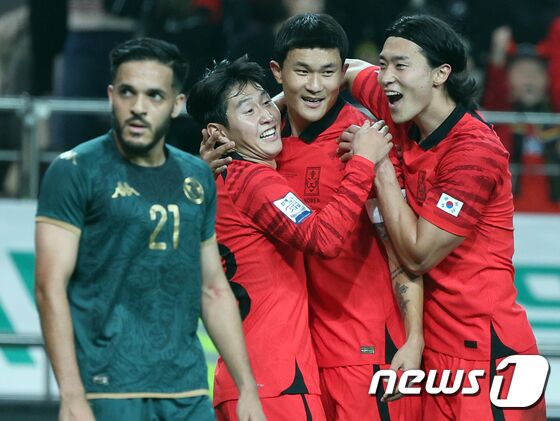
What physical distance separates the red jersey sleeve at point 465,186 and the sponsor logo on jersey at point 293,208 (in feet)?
1.50

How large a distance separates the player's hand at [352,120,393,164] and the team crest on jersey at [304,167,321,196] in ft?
0.74

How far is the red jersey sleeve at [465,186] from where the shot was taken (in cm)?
463

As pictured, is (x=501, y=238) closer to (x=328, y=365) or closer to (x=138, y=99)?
(x=328, y=365)

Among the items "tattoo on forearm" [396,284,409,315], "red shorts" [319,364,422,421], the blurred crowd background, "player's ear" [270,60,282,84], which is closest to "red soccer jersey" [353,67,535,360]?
"tattoo on forearm" [396,284,409,315]

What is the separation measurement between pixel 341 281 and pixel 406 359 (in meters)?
0.39

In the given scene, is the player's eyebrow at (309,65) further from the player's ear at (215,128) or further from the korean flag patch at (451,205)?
the korean flag patch at (451,205)

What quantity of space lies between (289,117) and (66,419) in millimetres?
1694

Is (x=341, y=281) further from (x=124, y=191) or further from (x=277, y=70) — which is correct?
(x=124, y=191)

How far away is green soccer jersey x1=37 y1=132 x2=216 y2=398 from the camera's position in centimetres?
385

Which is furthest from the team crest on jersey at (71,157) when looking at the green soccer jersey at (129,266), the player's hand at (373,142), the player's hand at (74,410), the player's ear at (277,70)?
the player's ear at (277,70)

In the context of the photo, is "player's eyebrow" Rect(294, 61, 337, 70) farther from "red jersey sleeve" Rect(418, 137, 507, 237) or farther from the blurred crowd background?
the blurred crowd background

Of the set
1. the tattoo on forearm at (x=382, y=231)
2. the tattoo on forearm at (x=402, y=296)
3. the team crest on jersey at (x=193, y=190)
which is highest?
the tattoo on forearm at (x=382, y=231)

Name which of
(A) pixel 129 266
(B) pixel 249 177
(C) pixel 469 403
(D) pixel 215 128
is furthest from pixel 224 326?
(C) pixel 469 403

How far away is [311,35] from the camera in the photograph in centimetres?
482
